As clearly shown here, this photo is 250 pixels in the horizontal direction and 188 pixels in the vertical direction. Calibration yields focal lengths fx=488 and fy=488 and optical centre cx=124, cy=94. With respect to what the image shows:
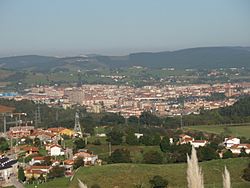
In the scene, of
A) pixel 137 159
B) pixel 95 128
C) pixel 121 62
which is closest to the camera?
pixel 137 159

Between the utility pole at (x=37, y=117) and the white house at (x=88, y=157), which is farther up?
the white house at (x=88, y=157)

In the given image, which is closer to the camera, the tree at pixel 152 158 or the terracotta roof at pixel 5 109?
the tree at pixel 152 158

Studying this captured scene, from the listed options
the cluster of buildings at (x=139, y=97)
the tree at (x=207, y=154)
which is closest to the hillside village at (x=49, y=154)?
the tree at (x=207, y=154)

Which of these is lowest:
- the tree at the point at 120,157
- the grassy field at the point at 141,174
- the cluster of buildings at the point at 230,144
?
the cluster of buildings at the point at 230,144

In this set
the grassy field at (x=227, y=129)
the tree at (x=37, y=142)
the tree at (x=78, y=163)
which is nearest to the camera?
the tree at (x=78, y=163)

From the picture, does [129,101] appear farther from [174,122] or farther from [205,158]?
[205,158]

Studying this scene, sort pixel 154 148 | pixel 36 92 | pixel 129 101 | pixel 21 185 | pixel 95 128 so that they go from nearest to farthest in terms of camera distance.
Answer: pixel 21 185
pixel 154 148
pixel 95 128
pixel 129 101
pixel 36 92

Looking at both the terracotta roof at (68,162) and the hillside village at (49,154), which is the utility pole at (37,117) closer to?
the hillside village at (49,154)

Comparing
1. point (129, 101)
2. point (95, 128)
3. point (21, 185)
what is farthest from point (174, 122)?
point (129, 101)
